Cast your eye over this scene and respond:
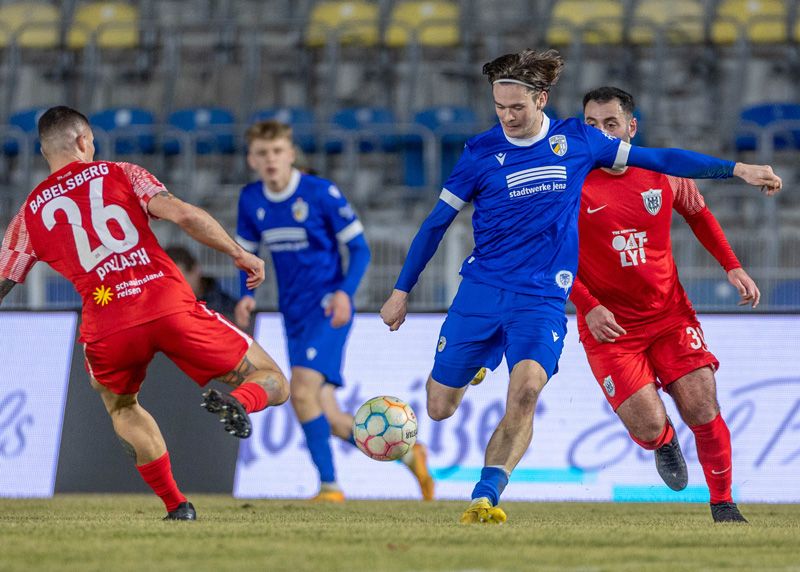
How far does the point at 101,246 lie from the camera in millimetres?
6602

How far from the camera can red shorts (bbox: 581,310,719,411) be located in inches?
298

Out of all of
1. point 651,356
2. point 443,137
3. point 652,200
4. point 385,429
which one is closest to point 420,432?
point 651,356

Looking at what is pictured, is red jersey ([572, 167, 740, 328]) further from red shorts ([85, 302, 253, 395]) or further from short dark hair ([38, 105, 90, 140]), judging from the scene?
short dark hair ([38, 105, 90, 140])

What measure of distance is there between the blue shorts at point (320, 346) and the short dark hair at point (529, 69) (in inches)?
131

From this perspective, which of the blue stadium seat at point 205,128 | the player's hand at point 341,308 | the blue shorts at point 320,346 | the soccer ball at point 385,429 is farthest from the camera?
the blue stadium seat at point 205,128

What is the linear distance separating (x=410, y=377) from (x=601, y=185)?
3022mm

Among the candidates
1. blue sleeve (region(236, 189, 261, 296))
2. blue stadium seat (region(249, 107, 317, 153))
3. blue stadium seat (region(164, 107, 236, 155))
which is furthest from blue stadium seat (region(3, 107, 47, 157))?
blue sleeve (region(236, 189, 261, 296))

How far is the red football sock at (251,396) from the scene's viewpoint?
636 cm

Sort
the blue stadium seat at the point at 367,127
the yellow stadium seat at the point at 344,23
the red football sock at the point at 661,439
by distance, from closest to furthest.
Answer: the red football sock at the point at 661,439 < the blue stadium seat at the point at 367,127 < the yellow stadium seat at the point at 344,23

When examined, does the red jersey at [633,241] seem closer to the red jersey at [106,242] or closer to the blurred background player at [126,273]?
the blurred background player at [126,273]

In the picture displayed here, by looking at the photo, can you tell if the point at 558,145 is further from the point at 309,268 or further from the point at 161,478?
the point at 309,268

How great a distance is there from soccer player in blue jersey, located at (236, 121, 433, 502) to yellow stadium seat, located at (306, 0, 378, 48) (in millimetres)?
5622

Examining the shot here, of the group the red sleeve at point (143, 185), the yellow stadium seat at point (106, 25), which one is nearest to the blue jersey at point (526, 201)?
the red sleeve at point (143, 185)

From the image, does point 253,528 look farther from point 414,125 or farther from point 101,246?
point 414,125
